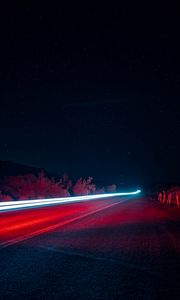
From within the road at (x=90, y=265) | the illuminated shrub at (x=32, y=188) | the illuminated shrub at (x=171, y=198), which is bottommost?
the road at (x=90, y=265)

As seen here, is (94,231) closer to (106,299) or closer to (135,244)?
(135,244)

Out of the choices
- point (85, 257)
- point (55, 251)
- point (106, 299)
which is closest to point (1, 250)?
point (55, 251)

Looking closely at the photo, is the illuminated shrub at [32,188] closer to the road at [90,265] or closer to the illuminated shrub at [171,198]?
the illuminated shrub at [171,198]

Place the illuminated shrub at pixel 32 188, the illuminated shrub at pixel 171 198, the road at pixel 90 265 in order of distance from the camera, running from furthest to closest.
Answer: the illuminated shrub at pixel 32 188
the illuminated shrub at pixel 171 198
the road at pixel 90 265

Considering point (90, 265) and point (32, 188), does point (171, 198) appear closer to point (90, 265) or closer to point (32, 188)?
point (32, 188)

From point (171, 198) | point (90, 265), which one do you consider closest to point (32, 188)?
point (171, 198)

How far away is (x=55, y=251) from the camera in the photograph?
10.2 metres

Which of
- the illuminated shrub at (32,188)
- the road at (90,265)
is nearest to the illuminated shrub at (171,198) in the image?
the illuminated shrub at (32,188)

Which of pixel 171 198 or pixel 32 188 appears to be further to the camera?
pixel 32 188

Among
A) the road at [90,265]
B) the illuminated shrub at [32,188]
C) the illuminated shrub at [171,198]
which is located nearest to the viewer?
the road at [90,265]

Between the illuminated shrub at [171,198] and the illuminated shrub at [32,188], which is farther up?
the illuminated shrub at [32,188]

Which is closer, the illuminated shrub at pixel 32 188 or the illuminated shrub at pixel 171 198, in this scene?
the illuminated shrub at pixel 171 198

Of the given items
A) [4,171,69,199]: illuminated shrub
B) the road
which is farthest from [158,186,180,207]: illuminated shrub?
the road

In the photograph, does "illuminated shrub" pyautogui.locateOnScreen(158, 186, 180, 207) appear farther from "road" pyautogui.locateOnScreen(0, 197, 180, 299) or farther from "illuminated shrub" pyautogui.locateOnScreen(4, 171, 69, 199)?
"road" pyautogui.locateOnScreen(0, 197, 180, 299)
